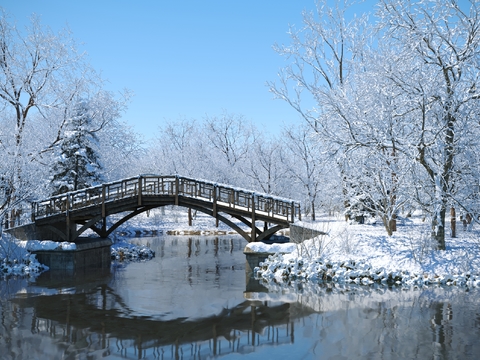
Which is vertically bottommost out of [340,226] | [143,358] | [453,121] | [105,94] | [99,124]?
[143,358]

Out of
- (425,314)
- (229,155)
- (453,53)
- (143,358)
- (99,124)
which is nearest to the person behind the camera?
(143,358)

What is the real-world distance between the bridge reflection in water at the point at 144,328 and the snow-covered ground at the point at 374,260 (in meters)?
4.22

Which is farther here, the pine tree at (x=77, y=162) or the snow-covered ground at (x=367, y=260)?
the pine tree at (x=77, y=162)

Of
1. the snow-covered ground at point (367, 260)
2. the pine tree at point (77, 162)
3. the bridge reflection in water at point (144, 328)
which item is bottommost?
the bridge reflection in water at point (144, 328)

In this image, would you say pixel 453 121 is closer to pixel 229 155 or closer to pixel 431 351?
pixel 431 351

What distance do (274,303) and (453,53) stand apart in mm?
10502

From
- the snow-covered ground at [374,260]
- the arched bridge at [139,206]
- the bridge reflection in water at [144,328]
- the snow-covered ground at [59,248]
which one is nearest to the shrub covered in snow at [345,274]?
the snow-covered ground at [374,260]

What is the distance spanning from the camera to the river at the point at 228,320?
372 inches

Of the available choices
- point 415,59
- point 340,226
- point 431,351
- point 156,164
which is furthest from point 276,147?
point 431,351

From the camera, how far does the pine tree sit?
29.6 metres

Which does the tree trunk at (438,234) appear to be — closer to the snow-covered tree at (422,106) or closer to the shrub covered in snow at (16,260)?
the snow-covered tree at (422,106)

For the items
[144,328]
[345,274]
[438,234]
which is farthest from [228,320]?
[438,234]

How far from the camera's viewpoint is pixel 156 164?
5703 centimetres

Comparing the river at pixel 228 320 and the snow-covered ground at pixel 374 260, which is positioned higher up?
the snow-covered ground at pixel 374 260
